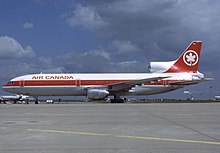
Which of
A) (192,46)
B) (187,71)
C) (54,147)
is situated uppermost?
(192,46)

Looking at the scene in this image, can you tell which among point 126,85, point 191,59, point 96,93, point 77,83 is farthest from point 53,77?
point 191,59

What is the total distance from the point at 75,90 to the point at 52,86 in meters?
2.97

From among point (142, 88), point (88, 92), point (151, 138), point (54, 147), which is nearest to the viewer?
point (54, 147)

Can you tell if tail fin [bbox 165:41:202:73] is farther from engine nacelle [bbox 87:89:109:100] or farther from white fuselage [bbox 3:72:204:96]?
engine nacelle [bbox 87:89:109:100]

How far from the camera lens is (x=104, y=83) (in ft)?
123

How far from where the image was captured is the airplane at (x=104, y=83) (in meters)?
36.8

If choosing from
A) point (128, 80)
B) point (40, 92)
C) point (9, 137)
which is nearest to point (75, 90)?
point (40, 92)

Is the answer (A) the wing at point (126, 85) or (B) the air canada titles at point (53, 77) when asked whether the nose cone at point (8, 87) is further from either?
(A) the wing at point (126, 85)

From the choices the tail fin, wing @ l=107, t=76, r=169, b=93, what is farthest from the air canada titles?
the tail fin

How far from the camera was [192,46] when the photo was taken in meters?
40.2

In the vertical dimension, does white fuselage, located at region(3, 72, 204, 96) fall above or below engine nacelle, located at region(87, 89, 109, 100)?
above

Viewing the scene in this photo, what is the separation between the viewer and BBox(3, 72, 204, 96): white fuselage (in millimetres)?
37094

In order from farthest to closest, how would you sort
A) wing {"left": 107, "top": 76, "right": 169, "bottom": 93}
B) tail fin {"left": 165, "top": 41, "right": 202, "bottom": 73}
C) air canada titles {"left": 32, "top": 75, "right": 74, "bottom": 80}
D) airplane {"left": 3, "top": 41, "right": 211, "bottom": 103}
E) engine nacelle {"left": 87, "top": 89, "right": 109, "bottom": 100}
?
tail fin {"left": 165, "top": 41, "right": 202, "bottom": 73}
air canada titles {"left": 32, "top": 75, "right": 74, "bottom": 80}
airplane {"left": 3, "top": 41, "right": 211, "bottom": 103}
engine nacelle {"left": 87, "top": 89, "right": 109, "bottom": 100}
wing {"left": 107, "top": 76, "right": 169, "bottom": 93}

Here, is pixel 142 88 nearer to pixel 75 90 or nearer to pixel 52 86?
pixel 75 90
